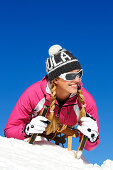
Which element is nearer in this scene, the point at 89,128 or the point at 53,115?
the point at 89,128

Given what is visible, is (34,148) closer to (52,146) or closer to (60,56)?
(52,146)

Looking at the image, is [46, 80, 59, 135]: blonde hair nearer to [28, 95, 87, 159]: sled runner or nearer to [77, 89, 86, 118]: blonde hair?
[28, 95, 87, 159]: sled runner

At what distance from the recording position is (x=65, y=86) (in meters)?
3.38

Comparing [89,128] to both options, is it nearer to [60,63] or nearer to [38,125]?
[38,125]

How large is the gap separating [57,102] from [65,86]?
1.00 ft

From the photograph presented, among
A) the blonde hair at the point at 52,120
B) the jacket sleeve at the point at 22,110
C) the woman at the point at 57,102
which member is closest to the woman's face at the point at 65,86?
the woman at the point at 57,102

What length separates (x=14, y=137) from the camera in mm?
3418

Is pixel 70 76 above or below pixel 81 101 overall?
above

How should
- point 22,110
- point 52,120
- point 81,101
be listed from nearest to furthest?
point 52,120 → point 81,101 → point 22,110

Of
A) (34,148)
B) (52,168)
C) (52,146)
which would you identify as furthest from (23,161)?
(52,146)

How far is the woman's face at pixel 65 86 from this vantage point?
11.0 feet

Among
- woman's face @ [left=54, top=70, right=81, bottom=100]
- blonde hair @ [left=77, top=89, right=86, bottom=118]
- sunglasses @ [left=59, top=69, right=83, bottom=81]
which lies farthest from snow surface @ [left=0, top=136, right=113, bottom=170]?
sunglasses @ [left=59, top=69, right=83, bottom=81]

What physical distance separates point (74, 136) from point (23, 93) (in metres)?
0.89

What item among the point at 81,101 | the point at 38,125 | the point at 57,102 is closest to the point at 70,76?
the point at 81,101
